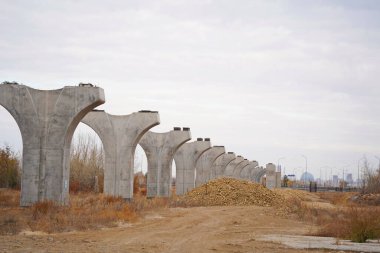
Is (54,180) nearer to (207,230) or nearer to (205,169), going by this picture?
(207,230)

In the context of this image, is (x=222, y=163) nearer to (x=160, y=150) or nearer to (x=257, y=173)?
(x=160, y=150)

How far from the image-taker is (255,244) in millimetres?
14438

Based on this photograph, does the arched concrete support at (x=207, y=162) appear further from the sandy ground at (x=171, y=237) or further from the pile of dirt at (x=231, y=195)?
the sandy ground at (x=171, y=237)

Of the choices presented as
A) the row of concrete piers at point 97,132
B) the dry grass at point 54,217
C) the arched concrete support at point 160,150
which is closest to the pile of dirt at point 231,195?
the arched concrete support at point 160,150

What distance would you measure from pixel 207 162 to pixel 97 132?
24.3 metres

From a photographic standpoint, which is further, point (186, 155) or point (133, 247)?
point (186, 155)

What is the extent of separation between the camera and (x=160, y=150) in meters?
40.5

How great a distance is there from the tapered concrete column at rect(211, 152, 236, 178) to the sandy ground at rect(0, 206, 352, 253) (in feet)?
127

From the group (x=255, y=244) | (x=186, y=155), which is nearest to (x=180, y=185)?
(x=186, y=155)

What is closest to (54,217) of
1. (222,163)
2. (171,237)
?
(171,237)

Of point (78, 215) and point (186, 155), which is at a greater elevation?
point (186, 155)

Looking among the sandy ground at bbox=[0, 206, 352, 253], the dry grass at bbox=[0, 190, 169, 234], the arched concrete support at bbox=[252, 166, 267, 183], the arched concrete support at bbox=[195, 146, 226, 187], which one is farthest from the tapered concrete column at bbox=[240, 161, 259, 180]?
the sandy ground at bbox=[0, 206, 352, 253]

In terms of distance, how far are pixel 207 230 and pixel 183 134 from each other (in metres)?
22.2

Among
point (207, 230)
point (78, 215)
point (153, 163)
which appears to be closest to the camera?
point (207, 230)
